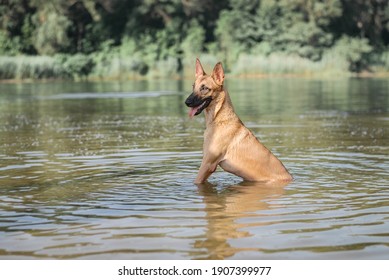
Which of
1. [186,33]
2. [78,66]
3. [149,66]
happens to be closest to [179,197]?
[149,66]

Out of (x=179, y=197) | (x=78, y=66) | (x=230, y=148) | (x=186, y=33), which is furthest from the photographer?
(x=186, y=33)

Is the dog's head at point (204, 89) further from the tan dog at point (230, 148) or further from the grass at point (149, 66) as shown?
the grass at point (149, 66)

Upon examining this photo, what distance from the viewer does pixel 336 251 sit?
24.8ft

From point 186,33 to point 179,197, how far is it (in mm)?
68403

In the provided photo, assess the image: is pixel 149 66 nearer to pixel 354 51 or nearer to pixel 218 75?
pixel 354 51

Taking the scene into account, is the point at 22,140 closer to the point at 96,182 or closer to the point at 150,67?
the point at 96,182

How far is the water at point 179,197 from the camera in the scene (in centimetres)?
784

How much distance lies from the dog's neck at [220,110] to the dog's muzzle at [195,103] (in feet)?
0.43

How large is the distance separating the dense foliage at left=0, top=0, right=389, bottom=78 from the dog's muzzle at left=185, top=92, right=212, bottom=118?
54.8 m

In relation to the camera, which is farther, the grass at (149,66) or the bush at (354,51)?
the bush at (354,51)

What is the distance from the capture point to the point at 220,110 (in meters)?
11.5

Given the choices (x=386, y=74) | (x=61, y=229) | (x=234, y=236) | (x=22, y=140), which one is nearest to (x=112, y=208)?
(x=61, y=229)

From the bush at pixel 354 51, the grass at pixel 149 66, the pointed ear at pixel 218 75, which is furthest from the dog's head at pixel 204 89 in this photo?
the bush at pixel 354 51

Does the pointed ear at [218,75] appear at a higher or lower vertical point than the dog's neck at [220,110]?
higher
